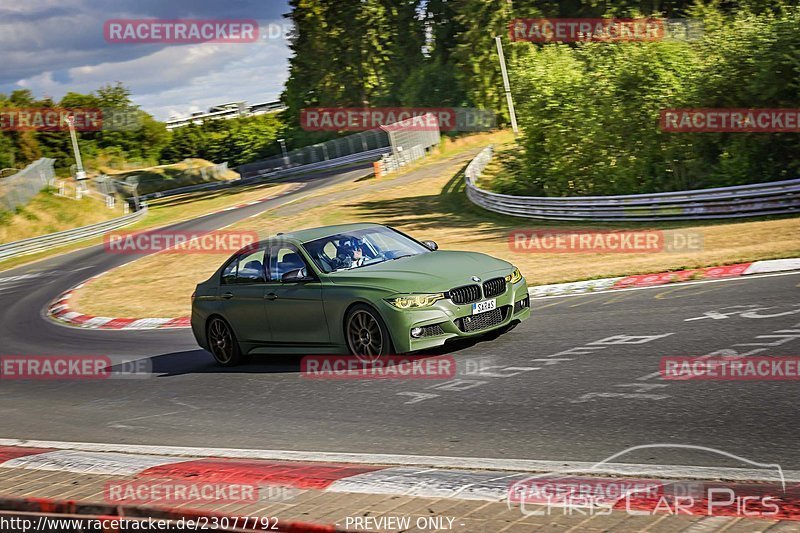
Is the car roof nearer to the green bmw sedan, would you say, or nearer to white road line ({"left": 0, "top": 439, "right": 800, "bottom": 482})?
the green bmw sedan

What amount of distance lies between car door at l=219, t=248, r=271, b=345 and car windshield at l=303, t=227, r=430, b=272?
87 cm

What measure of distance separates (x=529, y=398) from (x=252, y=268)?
493 cm

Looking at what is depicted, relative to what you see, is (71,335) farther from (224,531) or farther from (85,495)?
(224,531)

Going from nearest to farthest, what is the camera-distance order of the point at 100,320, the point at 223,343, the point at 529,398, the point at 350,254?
1. the point at 529,398
2. the point at 350,254
3. the point at 223,343
4. the point at 100,320

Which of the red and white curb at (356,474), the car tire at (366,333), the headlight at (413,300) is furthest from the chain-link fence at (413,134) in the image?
the red and white curb at (356,474)

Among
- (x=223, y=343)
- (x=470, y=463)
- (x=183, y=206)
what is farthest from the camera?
(x=183, y=206)

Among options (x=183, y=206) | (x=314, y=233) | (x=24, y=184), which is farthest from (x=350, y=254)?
(x=183, y=206)

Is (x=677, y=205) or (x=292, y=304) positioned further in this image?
(x=677, y=205)

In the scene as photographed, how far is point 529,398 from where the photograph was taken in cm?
805

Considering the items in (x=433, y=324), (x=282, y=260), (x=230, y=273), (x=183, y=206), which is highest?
(x=282, y=260)

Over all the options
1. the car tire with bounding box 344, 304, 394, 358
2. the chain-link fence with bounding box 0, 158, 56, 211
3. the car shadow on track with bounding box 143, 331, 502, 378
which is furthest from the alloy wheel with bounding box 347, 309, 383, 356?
the chain-link fence with bounding box 0, 158, 56, 211

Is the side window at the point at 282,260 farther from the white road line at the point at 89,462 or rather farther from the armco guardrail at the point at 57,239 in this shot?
the armco guardrail at the point at 57,239

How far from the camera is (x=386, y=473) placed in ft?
19.2

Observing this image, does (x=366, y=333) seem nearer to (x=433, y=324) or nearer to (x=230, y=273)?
(x=433, y=324)
